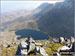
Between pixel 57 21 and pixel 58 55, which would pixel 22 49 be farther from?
pixel 57 21

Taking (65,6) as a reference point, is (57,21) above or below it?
below

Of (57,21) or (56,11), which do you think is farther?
(56,11)

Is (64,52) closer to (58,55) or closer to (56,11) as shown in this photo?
(58,55)

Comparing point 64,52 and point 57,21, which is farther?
point 57,21

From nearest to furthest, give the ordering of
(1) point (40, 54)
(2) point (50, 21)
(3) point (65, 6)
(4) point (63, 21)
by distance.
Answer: (1) point (40, 54) < (4) point (63, 21) < (2) point (50, 21) < (3) point (65, 6)

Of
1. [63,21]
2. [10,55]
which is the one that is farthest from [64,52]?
[63,21]

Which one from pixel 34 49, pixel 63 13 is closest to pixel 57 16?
pixel 63 13

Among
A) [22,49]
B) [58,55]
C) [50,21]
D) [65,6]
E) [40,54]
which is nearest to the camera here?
[58,55]

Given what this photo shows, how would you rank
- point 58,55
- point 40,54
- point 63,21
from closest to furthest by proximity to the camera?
1. point 58,55
2. point 40,54
3. point 63,21

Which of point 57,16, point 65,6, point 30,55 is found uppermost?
point 65,6

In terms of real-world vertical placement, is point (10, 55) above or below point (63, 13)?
below
